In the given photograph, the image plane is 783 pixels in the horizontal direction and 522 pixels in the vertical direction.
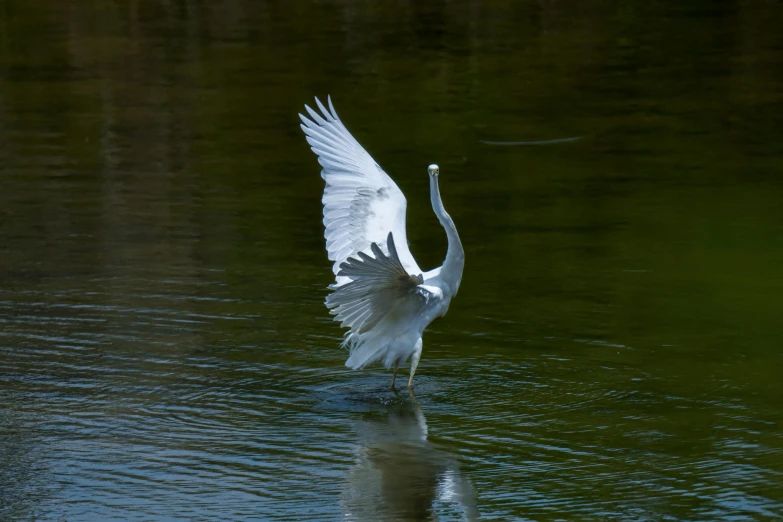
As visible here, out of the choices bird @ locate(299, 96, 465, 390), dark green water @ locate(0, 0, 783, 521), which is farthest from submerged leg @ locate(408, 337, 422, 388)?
dark green water @ locate(0, 0, 783, 521)

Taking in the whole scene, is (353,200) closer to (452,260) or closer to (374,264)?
(452,260)

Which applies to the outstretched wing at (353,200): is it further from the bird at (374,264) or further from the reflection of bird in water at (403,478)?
the reflection of bird in water at (403,478)

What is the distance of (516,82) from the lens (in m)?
16.8

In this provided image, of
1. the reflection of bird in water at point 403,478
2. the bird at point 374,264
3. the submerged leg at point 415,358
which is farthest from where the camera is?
the submerged leg at point 415,358

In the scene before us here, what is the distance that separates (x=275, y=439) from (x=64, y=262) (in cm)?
373

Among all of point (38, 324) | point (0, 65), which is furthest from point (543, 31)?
point (38, 324)

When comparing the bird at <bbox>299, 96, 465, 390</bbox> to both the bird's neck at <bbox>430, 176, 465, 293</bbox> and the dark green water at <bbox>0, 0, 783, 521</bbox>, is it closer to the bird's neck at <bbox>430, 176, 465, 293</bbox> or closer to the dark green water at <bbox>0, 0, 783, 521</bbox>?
the bird's neck at <bbox>430, 176, 465, 293</bbox>

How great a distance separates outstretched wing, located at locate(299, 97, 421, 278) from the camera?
25.5 feet

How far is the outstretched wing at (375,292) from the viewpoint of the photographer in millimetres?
6605

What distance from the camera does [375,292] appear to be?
22.6ft

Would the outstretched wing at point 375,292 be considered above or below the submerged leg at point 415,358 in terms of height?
above

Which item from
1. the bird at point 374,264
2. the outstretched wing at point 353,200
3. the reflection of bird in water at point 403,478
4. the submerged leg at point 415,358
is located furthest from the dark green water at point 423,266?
the outstretched wing at point 353,200

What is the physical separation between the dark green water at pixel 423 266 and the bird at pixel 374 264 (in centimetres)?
31

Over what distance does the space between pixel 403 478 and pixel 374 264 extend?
1.05 metres
